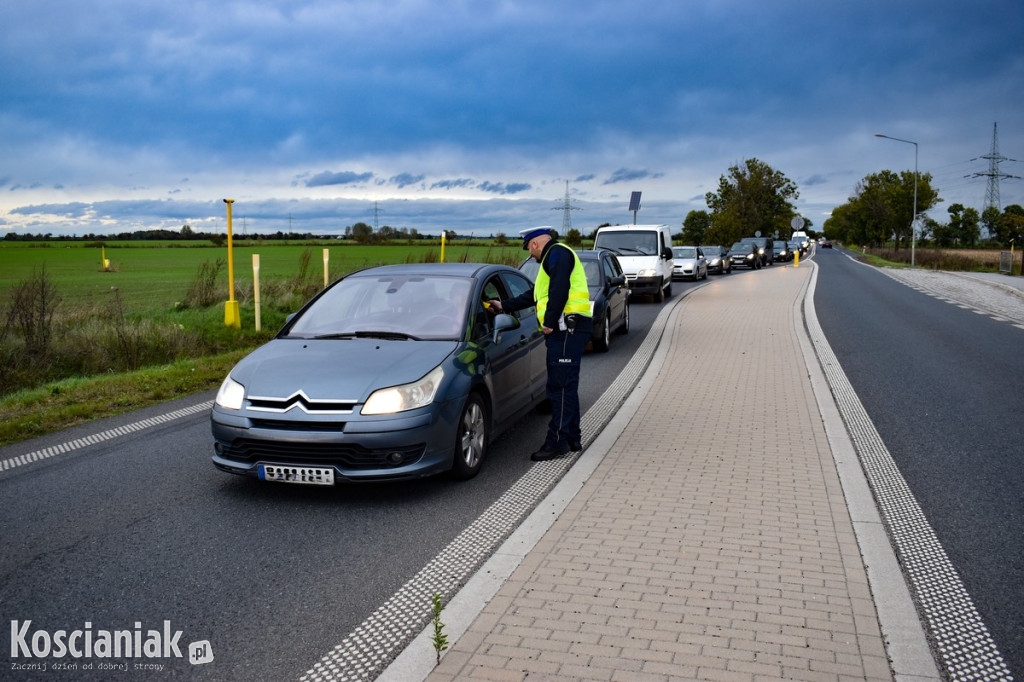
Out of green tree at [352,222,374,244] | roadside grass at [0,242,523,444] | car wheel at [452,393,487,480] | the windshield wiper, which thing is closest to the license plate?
car wheel at [452,393,487,480]

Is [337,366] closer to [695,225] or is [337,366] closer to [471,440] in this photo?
[471,440]

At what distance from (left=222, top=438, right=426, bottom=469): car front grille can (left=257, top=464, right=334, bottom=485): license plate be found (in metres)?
0.04

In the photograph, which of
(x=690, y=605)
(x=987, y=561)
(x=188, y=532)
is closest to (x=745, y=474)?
(x=987, y=561)

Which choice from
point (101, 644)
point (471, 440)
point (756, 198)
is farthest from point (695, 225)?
point (101, 644)

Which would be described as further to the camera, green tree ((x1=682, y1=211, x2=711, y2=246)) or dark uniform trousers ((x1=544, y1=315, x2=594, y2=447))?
green tree ((x1=682, y1=211, x2=711, y2=246))

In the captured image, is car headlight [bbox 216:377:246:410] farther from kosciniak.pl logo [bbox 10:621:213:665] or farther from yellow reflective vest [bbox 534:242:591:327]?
yellow reflective vest [bbox 534:242:591:327]

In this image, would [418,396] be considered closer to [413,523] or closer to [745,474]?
[413,523]

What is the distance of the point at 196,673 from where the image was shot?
3.32 metres

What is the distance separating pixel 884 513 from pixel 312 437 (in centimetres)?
361

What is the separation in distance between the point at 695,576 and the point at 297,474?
2.56 metres

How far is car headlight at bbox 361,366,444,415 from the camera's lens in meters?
5.27

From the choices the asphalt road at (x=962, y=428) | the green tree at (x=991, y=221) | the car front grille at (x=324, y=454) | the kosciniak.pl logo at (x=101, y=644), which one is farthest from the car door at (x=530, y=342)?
the green tree at (x=991, y=221)

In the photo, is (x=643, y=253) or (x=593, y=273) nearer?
(x=593, y=273)

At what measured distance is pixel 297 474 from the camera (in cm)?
525
